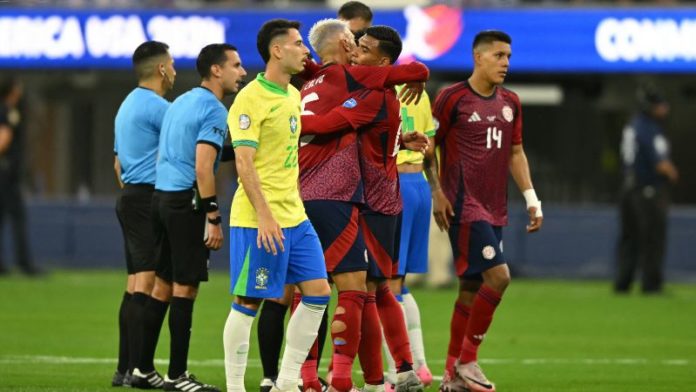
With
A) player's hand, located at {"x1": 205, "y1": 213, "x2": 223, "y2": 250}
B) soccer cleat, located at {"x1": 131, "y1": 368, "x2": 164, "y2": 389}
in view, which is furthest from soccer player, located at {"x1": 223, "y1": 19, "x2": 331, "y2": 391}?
soccer cleat, located at {"x1": 131, "y1": 368, "x2": 164, "y2": 389}

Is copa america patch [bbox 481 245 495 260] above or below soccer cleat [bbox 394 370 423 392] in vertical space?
above

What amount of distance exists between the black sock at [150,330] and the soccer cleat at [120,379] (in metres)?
0.15

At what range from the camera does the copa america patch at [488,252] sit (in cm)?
1041

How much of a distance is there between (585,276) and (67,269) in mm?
7947

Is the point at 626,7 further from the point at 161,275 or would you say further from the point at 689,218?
the point at 161,275

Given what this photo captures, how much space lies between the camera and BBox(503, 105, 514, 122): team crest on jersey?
34.8 ft

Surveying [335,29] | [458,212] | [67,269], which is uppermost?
[335,29]

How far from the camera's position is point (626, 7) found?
22.4m

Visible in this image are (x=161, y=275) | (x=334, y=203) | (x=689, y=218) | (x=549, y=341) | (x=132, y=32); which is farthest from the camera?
(x=132, y=32)

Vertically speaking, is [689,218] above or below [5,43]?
below

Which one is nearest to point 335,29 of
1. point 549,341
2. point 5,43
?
point 549,341

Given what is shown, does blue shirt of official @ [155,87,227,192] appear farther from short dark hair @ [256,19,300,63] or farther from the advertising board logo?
the advertising board logo

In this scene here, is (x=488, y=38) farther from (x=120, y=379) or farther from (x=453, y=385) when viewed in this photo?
(x=120, y=379)

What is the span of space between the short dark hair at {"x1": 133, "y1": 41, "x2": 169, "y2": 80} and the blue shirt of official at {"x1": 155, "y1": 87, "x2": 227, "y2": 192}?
1.90ft
